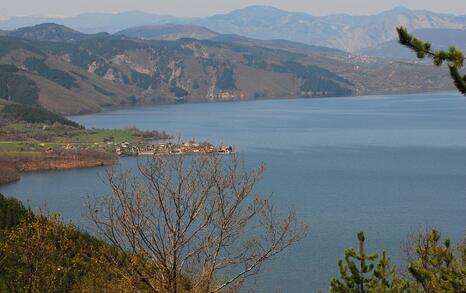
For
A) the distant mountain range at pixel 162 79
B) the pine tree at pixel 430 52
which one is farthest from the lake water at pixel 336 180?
the distant mountain range at pixel 162 79

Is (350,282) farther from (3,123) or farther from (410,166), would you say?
(3,123)

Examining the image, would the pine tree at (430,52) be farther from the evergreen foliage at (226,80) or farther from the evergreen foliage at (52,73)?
the evergreen foliage at (226,80)

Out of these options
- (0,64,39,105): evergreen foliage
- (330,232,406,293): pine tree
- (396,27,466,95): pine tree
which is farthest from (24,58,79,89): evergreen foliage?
(396,27,466,95): pine tree

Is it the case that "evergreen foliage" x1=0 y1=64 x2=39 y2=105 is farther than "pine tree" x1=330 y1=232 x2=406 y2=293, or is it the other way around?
"evergreen foliage" x1=0 y1=64 x2=39 y2=105

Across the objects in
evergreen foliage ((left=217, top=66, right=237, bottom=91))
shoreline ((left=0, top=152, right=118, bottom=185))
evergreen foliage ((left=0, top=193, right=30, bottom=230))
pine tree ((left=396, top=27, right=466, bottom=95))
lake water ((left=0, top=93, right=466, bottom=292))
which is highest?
pine tree ((left=396, top=27, right=466, bottom=95))

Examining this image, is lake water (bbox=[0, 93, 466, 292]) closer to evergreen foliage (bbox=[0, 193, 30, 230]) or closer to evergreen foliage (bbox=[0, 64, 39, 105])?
evergreen foliage (bbox=[0, 193, 30, 230])

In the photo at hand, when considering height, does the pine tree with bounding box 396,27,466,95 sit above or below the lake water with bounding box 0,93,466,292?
above

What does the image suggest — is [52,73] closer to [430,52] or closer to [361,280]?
[361,280]

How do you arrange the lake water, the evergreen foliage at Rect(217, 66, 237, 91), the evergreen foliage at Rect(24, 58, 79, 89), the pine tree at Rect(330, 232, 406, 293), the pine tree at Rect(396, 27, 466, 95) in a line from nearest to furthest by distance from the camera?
the pine tree at Rect(396, 27, 466, 95), the pine tree at Rect(330, 232, 406, 293), the lake water, the evergreen foliage at Rect(24, 58, 79, 89), the evergreen foliage at Rect(217, 66, 237, 91)

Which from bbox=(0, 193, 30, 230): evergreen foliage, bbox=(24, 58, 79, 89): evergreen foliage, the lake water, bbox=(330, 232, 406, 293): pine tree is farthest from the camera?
bbox=(24, 58, 79, 89): evergreen foliage

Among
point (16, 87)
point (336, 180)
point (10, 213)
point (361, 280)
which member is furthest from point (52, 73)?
point (361, 280)

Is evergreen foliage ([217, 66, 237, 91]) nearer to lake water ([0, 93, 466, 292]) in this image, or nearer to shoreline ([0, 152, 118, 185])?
lake water ([0, 93, 466, 292])
